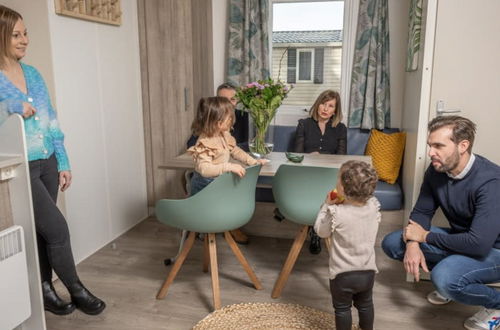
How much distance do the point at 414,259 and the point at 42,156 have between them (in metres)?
1.79

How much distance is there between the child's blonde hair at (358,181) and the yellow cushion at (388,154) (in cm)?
164

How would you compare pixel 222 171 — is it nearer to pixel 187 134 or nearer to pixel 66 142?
pixel 66 142

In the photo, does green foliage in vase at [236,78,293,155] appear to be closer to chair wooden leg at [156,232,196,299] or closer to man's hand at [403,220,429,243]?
chair wooden leg at [156,232,196,299]

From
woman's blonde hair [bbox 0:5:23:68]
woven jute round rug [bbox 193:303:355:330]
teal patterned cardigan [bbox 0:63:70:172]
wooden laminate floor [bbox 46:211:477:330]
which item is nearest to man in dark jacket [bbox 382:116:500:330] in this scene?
wooden laminate floor [bbox 46:211:477:330]

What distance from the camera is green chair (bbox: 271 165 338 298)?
2182 millimetres

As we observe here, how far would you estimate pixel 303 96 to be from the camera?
3.94 m

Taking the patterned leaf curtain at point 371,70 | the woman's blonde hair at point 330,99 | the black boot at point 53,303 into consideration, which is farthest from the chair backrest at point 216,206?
the patterned leaf curtain at point 371,70

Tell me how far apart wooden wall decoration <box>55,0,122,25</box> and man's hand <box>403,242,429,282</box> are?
2249 millimetres

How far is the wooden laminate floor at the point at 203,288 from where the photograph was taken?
2195mm

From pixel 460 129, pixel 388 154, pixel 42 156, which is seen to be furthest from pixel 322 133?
pixel 42 156

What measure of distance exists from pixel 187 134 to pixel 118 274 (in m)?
1.39

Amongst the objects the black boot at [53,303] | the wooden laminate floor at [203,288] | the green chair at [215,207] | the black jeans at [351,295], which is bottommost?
the wooden laminate floor at [203,288]

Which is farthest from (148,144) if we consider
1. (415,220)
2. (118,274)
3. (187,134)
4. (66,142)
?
(415,220)

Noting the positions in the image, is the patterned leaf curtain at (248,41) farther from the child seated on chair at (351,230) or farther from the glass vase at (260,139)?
the child seated on chair at (351,230)
